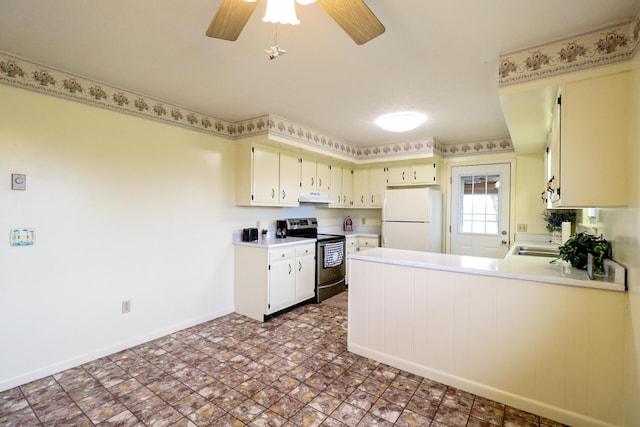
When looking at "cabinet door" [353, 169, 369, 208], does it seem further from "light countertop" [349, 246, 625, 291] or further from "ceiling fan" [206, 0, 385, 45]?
"ceiling fan" [206, 0, 385, 45]

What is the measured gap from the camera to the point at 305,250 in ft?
13.1

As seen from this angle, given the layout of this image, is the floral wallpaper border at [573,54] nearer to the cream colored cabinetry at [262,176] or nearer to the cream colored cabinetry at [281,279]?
the cream colored cabinetry at [262,176]

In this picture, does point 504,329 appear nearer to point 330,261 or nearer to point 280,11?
point 280,11

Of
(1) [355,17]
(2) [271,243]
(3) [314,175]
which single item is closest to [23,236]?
(2) [271,243]

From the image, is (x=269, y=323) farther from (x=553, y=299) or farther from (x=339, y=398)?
(x=553, y=299)

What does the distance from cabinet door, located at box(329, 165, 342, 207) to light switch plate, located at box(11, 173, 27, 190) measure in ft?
11.6

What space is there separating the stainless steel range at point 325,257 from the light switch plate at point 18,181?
111 inches

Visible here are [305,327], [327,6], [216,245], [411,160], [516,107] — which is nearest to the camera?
[327,6]

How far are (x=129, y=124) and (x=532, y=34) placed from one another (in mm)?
3258

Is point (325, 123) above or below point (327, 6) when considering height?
above

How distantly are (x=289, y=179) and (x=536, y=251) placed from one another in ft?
10.4

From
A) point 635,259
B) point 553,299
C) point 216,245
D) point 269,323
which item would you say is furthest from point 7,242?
point 635,259

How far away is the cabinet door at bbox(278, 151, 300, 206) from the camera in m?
3.96

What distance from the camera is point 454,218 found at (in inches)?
185
